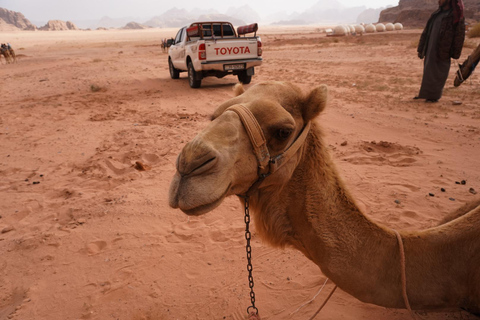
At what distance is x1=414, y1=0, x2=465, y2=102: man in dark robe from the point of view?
25.5 feet

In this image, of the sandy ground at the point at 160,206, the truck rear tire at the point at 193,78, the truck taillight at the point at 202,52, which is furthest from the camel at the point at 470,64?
the truck rear tire at the point at 193,78

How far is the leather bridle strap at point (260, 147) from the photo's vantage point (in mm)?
1701

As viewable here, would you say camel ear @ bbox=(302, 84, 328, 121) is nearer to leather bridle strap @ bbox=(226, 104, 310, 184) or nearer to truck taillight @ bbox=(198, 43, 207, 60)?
leather bridle strap @ bbox=(226, 104, 310, 184)

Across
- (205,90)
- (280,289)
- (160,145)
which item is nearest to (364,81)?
(205,90)

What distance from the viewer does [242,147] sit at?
169cm

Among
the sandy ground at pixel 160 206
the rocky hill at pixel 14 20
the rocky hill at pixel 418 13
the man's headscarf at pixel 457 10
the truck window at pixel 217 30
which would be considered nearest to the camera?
the sandy ground at pixel 160 206

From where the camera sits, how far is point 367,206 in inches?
166

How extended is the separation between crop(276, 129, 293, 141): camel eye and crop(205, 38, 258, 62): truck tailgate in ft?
32.3

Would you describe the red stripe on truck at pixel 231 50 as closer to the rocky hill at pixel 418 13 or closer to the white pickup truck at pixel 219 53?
the white pickup truck at pixel 219 53

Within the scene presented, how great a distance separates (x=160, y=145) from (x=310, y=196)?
17.0ft

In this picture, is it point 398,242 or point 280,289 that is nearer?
point 398,242

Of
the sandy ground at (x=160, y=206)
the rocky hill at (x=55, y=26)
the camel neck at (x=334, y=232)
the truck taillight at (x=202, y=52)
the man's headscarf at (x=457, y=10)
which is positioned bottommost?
the sandy ground at (x=160, y=206)

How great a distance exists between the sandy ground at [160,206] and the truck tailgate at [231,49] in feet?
7.52

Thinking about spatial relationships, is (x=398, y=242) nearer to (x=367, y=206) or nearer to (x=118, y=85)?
(x=367, y=206)
